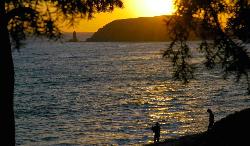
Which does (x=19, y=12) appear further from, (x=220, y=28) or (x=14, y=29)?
(x=220, y=28)

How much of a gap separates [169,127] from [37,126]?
43.2 feet

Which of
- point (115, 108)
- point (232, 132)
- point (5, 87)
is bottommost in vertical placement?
point (115, 108)

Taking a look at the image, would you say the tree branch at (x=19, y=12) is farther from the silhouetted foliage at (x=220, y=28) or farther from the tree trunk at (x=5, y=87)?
the silhouetted foliage at (x=220, y=28)

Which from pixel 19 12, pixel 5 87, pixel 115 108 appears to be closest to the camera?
pixel 5 87

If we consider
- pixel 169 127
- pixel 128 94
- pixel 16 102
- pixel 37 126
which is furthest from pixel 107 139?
pixel 128 94

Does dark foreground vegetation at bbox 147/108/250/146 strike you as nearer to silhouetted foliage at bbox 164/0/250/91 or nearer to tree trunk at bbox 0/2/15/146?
silhouetted foliage at bbox 164/0/250/91

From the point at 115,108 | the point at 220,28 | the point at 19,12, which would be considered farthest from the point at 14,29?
the point at 115,108

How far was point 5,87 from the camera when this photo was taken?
12648 mm

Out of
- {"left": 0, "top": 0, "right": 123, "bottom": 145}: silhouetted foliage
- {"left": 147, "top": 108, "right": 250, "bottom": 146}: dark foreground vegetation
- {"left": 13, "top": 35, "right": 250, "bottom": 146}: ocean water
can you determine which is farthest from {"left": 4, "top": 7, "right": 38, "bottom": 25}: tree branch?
{"left": 13, "top": 35, "right": 250, "bottom": 146}: ocean water

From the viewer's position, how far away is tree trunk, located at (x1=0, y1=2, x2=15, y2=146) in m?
12.5

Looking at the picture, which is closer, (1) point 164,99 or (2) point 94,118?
(2) point 94,118

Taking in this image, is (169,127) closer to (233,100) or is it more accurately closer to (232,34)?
(233,100)

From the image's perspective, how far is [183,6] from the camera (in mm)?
12977

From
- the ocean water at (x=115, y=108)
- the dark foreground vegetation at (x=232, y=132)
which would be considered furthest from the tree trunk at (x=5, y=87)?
the ocean water at (x=115, y=108)
